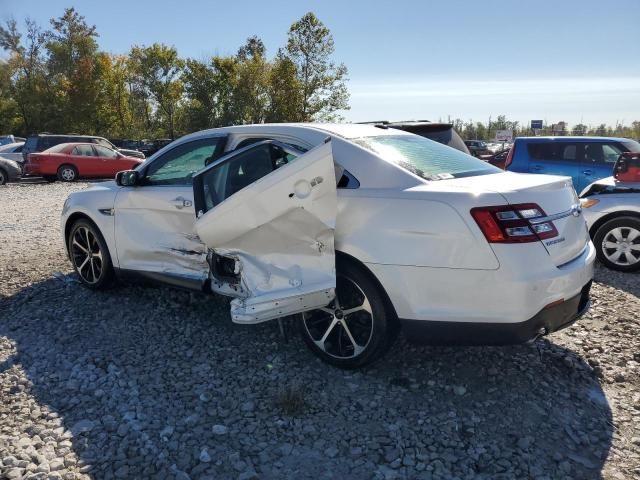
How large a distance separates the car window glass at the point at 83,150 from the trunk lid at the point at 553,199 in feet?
61.6

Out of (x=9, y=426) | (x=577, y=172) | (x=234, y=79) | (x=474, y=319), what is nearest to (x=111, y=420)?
(x=9, y=426)

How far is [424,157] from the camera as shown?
147 inches

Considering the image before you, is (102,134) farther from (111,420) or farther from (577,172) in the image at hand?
(111,420)

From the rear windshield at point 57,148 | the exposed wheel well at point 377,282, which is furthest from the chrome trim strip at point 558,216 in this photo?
the rear windshield at point 57,148

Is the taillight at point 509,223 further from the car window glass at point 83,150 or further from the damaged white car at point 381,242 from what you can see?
the car window glass at point 83,150

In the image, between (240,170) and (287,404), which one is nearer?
(287,404)

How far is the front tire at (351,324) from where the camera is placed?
3305 millimetres

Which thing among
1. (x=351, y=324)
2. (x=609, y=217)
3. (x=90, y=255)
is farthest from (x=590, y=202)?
(x=90, y=255)

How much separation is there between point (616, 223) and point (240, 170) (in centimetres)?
467

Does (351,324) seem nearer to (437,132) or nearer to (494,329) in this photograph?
(494,329)

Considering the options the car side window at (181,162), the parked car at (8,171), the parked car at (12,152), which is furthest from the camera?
the parked car at (12,152)

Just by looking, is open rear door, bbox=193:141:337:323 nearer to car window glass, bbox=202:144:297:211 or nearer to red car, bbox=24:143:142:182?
car window glass, bbox=202:144:297:211

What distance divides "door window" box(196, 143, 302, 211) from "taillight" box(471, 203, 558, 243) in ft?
4.50

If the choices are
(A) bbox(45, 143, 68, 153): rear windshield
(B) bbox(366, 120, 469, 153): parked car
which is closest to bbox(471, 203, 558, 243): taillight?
(B) bbox(366, 120, 469, 153): parked car
